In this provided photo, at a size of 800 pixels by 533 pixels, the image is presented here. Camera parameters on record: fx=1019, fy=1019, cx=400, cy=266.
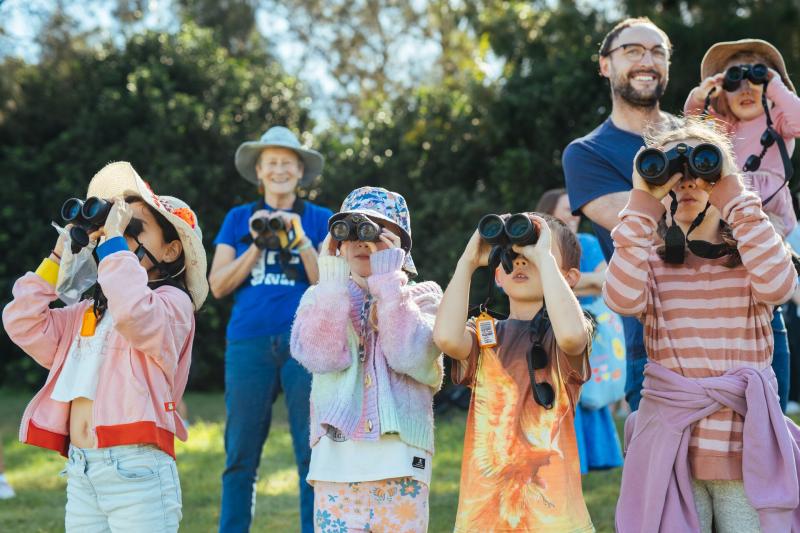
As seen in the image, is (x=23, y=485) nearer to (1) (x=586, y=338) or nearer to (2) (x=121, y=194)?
(2) (x=121, y=194)

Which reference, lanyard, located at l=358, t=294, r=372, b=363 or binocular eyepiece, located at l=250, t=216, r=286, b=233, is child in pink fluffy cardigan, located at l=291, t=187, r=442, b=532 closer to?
lanyard, located at l=358, t=294, r=372, b=363

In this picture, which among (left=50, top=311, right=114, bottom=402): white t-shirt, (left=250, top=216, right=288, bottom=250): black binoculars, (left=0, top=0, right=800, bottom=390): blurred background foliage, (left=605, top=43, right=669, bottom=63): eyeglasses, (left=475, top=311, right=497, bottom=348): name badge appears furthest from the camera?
(left=0, top=0, right=800, bottom=390): blurred background foliage

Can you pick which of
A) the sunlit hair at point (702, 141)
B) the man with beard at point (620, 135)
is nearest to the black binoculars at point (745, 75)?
the man with beard at point (620, 135)

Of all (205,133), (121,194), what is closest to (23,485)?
(121,194)

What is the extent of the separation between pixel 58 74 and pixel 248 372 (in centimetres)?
1036

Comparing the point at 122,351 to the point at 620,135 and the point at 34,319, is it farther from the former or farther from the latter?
the point at 620,135

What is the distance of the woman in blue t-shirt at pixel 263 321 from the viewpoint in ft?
16.0

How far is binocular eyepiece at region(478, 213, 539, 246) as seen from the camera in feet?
10.8

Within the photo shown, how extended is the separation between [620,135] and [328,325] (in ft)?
5.52

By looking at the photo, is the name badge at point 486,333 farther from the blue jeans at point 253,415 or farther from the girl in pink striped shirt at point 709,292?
the blue jeans at point 253,415

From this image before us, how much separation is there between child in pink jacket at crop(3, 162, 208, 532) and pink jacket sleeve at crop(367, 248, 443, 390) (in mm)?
771

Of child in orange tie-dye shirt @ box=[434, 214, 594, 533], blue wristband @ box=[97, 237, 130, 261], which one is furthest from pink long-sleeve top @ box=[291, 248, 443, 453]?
blue wristband @ box=[97, 237, 130, 261]

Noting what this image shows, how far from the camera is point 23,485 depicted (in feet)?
23.8

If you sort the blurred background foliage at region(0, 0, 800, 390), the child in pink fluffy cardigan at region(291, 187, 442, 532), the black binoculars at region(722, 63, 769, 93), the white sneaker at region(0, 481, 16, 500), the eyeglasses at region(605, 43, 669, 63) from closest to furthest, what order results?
the child in pink fluffy cardigan at region(291, 187, 442, 532), the black binoculars at region(722, 63, 769, 93), the eyeglasses at region(605, 43, 669, 63), the white sneaker at region(0, 481, 16, 500), the blurred background foliage at region(0, 0, 800, 390)
